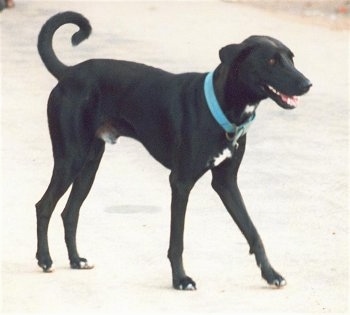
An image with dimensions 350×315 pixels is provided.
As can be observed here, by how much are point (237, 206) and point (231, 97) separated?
64cm

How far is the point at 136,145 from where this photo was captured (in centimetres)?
1084

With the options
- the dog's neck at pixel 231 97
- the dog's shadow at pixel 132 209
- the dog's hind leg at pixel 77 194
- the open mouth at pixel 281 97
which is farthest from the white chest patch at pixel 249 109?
the dog's shadow at pixel 132 209

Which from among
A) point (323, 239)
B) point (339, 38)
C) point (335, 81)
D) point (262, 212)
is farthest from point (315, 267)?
point (339, 38)

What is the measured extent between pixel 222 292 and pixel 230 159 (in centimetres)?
68

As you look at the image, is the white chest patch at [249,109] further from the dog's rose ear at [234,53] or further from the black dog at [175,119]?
the dog's rose ear at [234,53]

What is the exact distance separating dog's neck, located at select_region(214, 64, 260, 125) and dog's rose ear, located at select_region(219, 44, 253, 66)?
51mm

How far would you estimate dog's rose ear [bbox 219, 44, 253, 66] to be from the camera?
22.6ft

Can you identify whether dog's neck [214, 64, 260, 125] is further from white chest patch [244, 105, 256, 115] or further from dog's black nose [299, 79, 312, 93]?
dog's black nose [299, 79, 312, 93]

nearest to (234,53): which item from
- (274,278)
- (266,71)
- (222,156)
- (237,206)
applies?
(266,71)

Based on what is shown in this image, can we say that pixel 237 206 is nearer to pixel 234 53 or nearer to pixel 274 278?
pixel 274 278

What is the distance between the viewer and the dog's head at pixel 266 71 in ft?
22.4

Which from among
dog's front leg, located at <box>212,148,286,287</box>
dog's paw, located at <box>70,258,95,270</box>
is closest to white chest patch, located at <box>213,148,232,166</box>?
dog's front leg, located at <box>212,148,286,287</box>

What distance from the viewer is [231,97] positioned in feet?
22.9

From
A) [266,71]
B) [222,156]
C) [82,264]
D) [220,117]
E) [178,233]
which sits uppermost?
[266,71]
